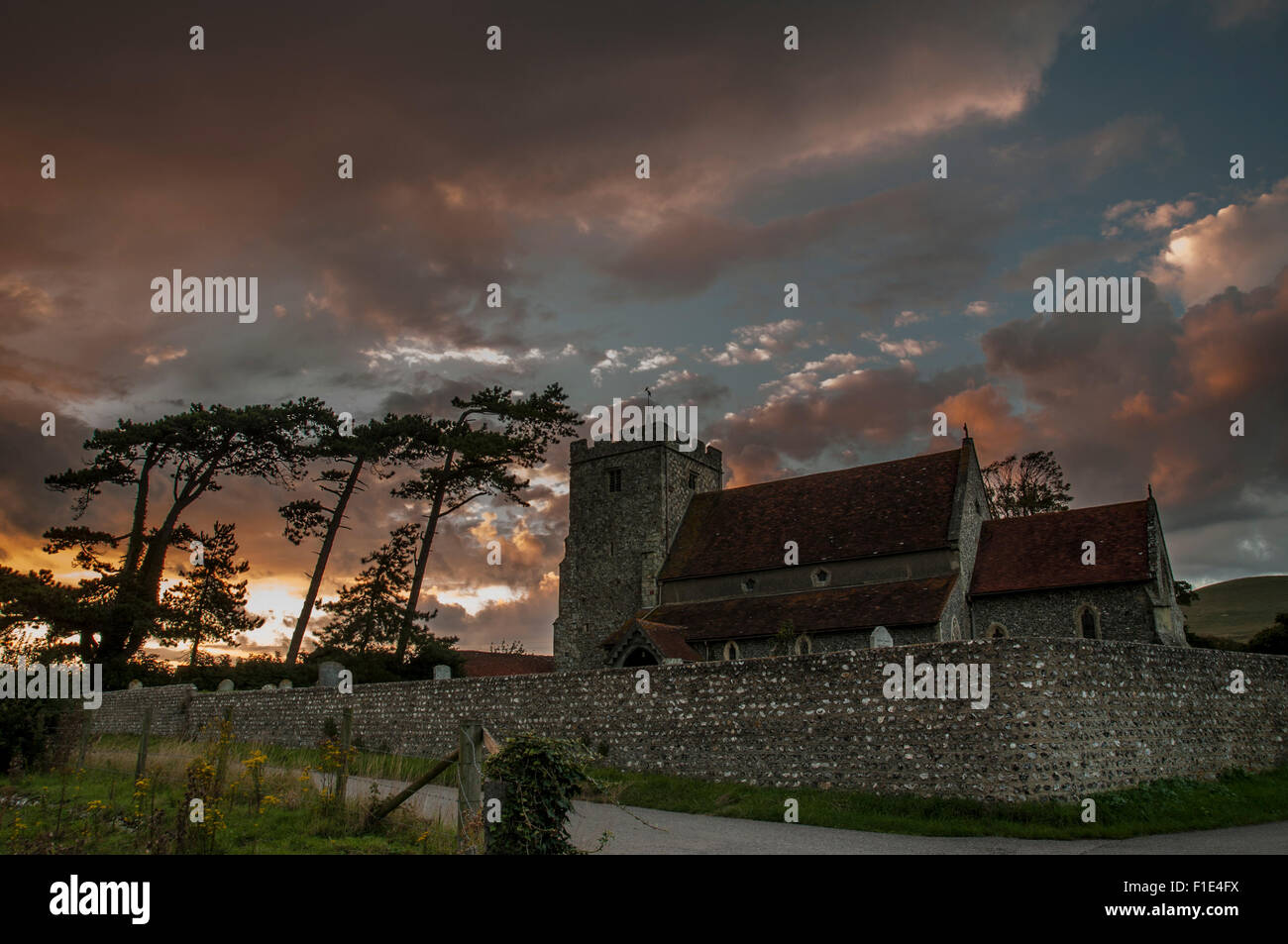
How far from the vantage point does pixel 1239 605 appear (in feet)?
417

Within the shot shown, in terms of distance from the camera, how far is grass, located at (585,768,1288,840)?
40.6 ft

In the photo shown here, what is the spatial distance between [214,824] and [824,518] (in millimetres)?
24633

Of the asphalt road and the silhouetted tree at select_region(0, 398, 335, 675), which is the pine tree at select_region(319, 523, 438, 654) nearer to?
the silhouetted tree at select_region(0, 398, 335, 675)

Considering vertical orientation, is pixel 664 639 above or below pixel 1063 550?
below

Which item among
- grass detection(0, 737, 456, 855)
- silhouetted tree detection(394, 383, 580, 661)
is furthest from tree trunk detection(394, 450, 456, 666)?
grass detection(0, 737, 456, 855)

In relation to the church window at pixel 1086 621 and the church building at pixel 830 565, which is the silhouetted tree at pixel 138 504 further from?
Answer: the church window at pixel 1086 621

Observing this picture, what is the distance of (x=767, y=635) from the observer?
86.9 feet

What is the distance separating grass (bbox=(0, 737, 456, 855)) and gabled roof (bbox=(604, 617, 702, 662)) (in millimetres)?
13710

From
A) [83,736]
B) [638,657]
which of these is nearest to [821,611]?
[638,657]

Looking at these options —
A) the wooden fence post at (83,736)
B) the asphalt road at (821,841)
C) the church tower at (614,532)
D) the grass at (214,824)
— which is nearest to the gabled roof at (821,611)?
the church tower at (614,532)

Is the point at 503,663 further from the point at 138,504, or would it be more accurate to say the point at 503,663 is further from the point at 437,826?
the point at 437,826
